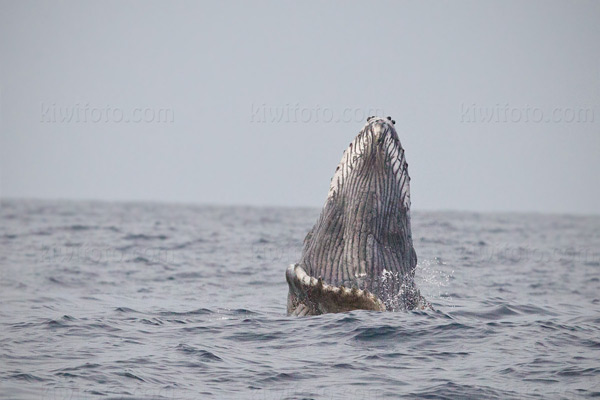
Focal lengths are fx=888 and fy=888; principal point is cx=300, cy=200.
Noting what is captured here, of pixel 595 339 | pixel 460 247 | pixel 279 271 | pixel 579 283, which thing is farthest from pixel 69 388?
pixel 460 247

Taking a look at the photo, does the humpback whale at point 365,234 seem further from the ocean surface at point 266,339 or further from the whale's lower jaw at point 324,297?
the ocean surface at point 266,339

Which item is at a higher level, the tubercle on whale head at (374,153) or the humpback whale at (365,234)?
the tubercle on whale head at (374,153)

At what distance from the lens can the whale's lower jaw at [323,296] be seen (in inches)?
419

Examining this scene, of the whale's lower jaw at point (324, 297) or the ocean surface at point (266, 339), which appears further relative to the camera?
the whale's lower jaw at point (324, 297)

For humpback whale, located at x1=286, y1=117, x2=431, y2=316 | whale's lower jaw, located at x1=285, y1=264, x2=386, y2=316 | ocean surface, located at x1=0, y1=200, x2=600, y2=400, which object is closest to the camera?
ocean surface, located at x1=0, y1=200, x2=600, y2=400

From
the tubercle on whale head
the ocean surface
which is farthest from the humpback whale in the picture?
the ocean surface

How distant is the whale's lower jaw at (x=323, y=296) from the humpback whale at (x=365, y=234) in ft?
0.05

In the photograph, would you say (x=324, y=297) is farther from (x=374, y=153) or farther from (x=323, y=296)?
(x=374, y=153)

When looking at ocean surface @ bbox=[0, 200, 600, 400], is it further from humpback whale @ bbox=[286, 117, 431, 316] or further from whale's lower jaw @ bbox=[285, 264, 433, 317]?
humpback whale @ bbox=[286, 117, 431, 316]

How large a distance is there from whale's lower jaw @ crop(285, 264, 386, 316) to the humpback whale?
0.05ft

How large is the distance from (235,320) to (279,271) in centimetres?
903

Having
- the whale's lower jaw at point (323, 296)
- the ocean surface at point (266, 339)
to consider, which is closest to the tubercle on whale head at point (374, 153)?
the whale's lower jaw at point (323, 296)

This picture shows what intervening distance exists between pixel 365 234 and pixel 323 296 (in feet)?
3.05

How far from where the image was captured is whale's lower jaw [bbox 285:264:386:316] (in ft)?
34.9
